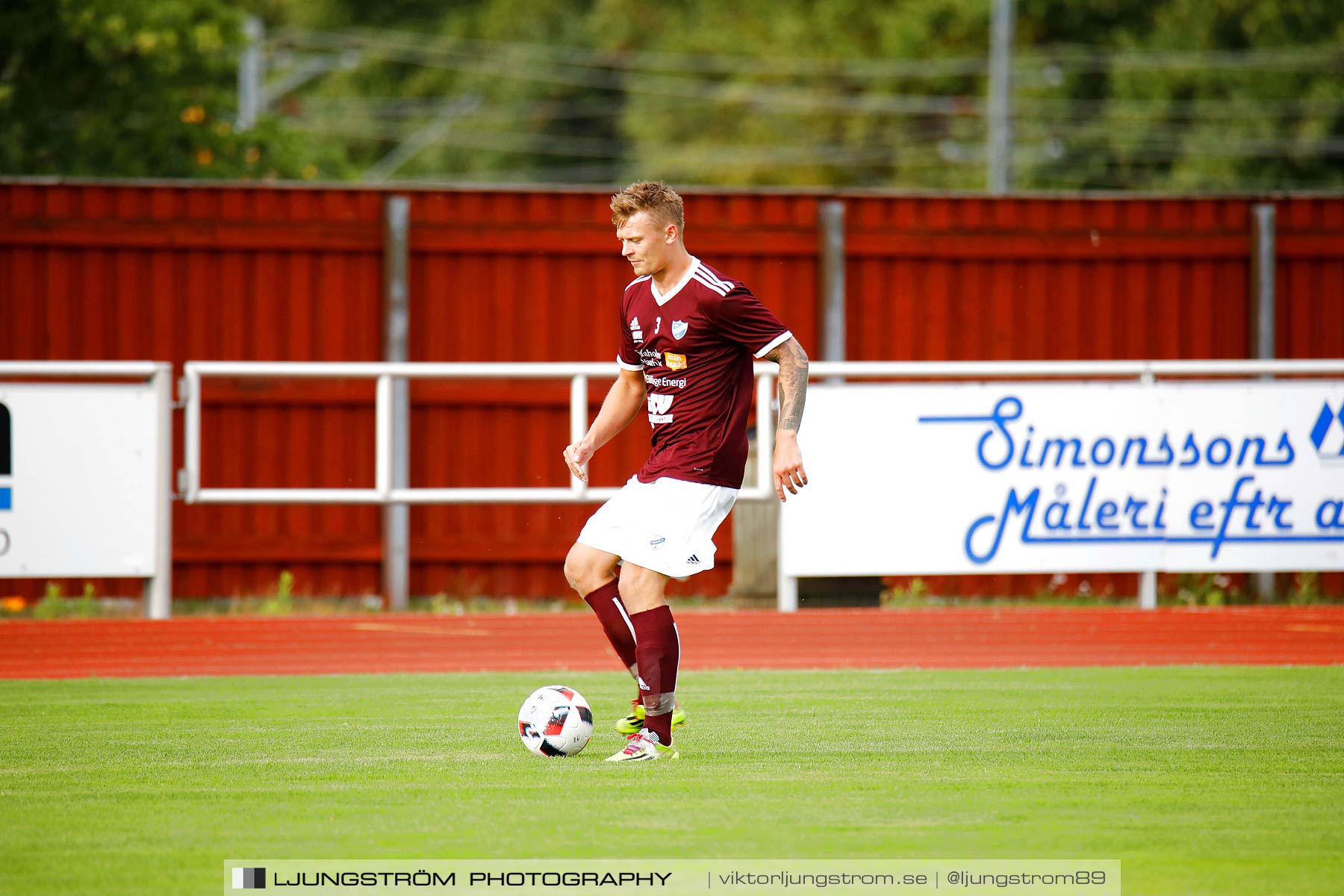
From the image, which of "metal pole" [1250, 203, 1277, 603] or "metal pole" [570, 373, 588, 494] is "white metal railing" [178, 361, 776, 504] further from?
"metal pole" [1250, 203, 1277, 603]

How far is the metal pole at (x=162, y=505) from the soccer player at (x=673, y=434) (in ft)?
17.9

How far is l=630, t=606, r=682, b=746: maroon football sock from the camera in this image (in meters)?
6.47

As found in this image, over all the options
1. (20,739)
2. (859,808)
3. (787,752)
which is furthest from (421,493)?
(859,808)

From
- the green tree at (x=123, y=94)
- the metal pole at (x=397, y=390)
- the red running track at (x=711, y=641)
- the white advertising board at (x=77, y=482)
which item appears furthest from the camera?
the green tree at (x=123, y=94)

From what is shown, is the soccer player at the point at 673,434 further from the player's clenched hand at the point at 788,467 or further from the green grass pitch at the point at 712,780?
the green grass pitch at the point at 712,780

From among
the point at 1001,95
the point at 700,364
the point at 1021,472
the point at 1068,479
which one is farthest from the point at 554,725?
the point at 1001,95

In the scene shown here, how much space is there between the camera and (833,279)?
14.5m

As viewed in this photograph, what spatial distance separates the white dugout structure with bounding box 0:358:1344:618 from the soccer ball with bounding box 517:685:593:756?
512cm

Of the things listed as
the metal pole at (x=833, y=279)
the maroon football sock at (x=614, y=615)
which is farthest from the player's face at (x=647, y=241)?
the metal pole at (x=833, y=279)

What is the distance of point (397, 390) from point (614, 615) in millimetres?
7539

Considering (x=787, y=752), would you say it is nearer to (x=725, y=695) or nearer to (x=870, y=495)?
(x=725, y=695)

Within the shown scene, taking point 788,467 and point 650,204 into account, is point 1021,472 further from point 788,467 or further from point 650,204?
point 650,204

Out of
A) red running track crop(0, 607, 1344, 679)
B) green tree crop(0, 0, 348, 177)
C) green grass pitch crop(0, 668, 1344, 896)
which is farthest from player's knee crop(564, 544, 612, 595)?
green tree crop(0, 0, 348, 177)

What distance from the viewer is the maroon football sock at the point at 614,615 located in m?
6.68
